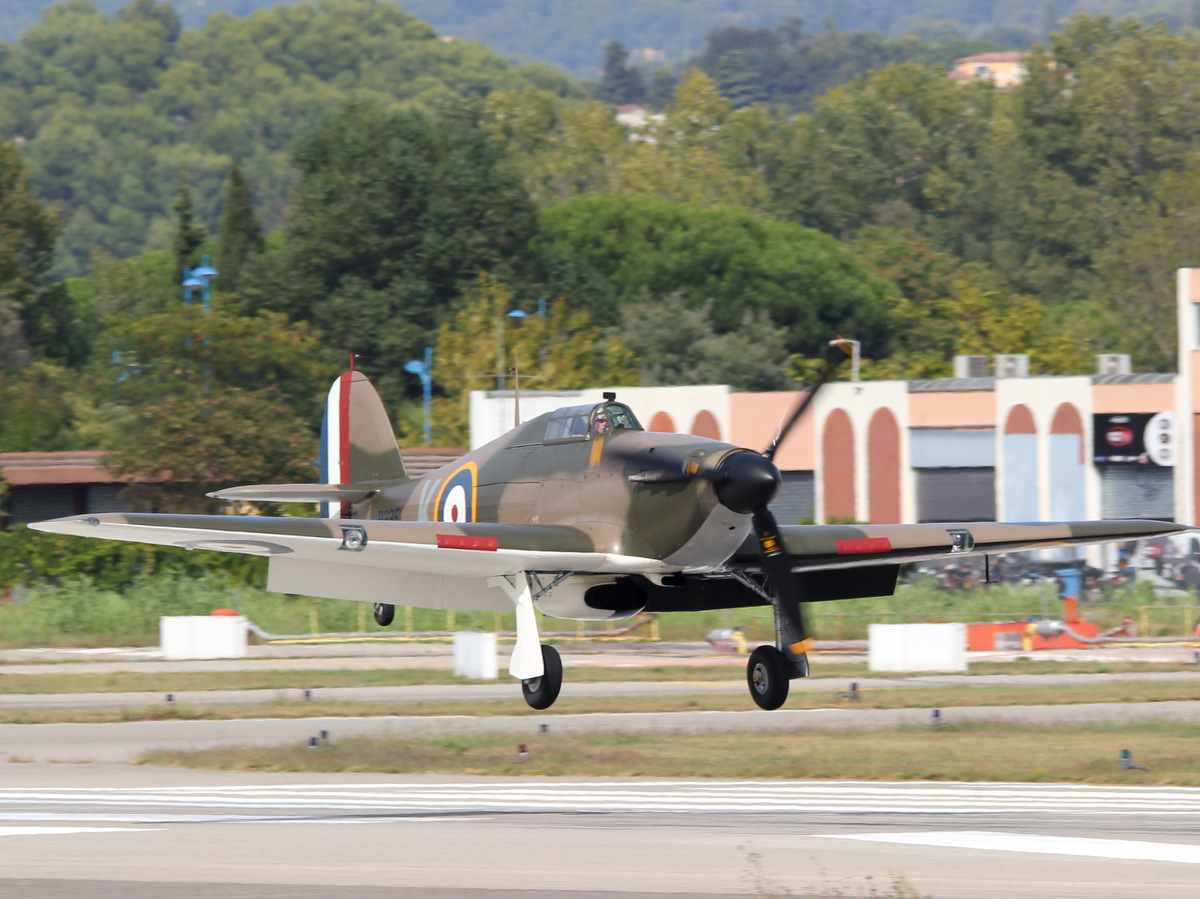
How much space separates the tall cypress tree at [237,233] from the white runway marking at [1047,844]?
90838mm

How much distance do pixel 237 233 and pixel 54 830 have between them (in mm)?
91136

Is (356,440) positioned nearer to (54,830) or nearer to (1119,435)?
(54,830)

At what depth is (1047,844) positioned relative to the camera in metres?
15.7

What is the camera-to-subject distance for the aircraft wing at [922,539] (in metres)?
19.9

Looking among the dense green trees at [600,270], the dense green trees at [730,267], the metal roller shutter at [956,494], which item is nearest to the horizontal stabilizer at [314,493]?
the dense green trees at [600,270]

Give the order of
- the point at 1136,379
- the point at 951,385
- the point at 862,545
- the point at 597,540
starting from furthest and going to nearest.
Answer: the point at 951,385
the point at 1136,379
the point at 862,545
the point at 597,540

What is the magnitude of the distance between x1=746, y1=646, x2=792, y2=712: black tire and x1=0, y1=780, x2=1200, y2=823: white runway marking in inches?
48.2

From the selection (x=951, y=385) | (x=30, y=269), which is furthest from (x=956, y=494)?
(x=30, y=269)

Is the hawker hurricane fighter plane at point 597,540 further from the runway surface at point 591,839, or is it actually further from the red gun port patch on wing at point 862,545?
the runway surface at point 591,839

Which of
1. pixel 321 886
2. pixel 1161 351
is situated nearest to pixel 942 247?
pixel 1161 351

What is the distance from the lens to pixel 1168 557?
50219 millimetres

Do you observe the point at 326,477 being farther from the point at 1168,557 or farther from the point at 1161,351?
the point at 1161,351

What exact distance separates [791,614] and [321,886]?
6.72 m

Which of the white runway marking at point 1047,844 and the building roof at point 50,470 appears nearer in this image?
the white runway marking at point 1047,844
